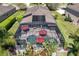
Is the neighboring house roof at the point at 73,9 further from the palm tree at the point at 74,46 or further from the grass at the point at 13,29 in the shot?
the grass at the point at 13,29

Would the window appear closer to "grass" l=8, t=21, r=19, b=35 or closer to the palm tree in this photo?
"grass" l=8, t=21, r=19, b=35

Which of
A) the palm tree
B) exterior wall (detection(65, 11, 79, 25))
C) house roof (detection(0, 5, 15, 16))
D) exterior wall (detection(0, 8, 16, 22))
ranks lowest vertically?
the palm tree

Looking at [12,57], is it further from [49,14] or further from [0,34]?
[49,14]

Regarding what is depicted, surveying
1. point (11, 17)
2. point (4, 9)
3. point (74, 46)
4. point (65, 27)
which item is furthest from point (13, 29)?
point (74, 46)

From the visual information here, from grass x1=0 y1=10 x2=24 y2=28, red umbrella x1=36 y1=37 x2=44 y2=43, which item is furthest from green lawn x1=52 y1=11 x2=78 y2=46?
grass x1=0 y1=10 x2=24 y2=28

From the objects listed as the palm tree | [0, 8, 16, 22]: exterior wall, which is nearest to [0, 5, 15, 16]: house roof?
[0, 8, 16, 22]: exterior wall

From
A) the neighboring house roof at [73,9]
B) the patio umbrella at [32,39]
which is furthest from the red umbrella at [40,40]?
the neighboring house roof at [73,9]

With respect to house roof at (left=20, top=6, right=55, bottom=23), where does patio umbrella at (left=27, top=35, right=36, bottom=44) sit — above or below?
below

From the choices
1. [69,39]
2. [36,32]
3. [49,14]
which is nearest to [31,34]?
[36,32]

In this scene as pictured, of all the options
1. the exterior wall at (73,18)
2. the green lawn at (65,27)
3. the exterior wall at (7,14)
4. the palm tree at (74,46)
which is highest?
the exterior wall at (7,14)
